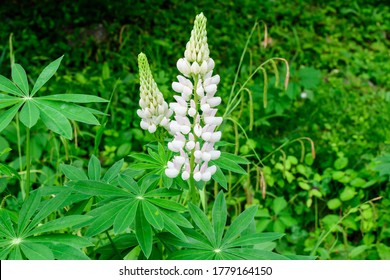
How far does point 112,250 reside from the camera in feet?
5.72

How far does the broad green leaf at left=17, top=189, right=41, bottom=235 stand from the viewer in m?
1.51

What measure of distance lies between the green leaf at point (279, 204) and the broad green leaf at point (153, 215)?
145 centimetres

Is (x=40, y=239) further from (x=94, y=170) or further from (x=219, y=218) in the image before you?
(x=219, y=218)

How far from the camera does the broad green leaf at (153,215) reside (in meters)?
1.45

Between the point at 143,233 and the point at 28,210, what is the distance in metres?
0.34

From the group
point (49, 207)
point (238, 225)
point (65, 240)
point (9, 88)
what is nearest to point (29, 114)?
point (9, 88)

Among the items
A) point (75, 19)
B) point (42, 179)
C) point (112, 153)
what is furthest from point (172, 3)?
point (42, 179)

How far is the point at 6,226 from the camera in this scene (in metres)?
1.50

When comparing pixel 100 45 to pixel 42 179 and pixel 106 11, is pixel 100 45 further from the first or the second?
pixel 42 179

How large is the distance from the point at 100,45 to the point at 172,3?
0.99 meters

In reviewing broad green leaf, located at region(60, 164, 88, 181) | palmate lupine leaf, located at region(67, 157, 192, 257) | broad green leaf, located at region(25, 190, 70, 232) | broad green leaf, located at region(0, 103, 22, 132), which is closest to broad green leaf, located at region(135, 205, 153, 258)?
palmate lupine leaf, located at region(67, 157, 192, 257)

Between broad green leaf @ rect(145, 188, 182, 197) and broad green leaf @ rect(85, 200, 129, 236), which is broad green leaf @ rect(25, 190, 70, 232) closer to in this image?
broad green leaf @ rect(85, 200, 129, 236)

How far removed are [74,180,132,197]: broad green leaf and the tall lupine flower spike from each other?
16cm

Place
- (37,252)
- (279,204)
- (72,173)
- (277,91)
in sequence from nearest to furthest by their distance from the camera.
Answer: (37,252) < (72,173) < (279,204) < (277,91)
